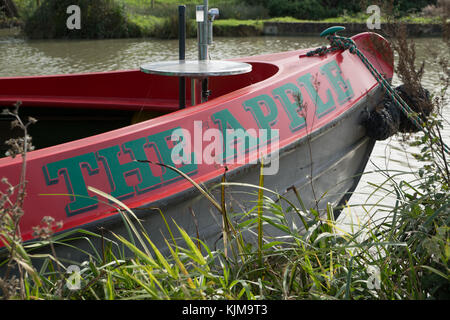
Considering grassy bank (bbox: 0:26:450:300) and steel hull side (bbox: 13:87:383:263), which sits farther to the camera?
steel hull side (bbox: 13:87:383:263)

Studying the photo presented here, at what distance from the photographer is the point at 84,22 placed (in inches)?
713

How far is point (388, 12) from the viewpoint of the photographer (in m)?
2.25

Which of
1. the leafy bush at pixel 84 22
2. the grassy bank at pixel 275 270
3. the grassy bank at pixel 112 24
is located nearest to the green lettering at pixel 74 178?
the grassy bank at pixel 275 270

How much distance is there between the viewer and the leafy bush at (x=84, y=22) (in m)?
18.1

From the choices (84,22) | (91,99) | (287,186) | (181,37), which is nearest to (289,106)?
(287,186)

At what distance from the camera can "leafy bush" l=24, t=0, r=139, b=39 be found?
59.4 feet

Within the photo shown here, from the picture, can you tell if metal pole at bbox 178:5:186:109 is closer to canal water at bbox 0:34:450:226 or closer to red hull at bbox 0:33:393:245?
red hull at bbox 0:33:393:245

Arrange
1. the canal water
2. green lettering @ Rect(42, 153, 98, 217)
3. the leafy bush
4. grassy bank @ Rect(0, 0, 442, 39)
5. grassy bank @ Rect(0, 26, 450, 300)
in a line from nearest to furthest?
grassy bank @ Rect(0, 26, 450, 300), green lettering @ Rect(42, 153, 98, 217), the canal water, grassy bank @ Rect(0, 0, 442, 39), the leafy bush

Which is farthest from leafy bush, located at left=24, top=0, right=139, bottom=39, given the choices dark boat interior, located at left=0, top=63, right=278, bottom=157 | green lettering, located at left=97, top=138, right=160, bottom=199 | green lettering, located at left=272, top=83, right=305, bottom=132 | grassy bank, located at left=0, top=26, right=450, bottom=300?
grassy bank, located at left=0, top=26, right=450, bottom=300

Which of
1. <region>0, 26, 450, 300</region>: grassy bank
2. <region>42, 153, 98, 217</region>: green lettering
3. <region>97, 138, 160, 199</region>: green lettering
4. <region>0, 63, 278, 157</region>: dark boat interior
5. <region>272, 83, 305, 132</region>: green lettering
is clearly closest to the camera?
<region>0, 26, 450, 300</region>: grassy bank

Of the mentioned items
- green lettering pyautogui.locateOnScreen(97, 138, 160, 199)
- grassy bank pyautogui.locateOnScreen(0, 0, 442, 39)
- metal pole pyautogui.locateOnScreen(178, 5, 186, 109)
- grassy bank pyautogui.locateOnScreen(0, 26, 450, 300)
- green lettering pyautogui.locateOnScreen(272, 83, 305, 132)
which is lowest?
grassy bank pyautogui.locateOnScreen(0, 26, 450, 300)

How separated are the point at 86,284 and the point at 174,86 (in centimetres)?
270
